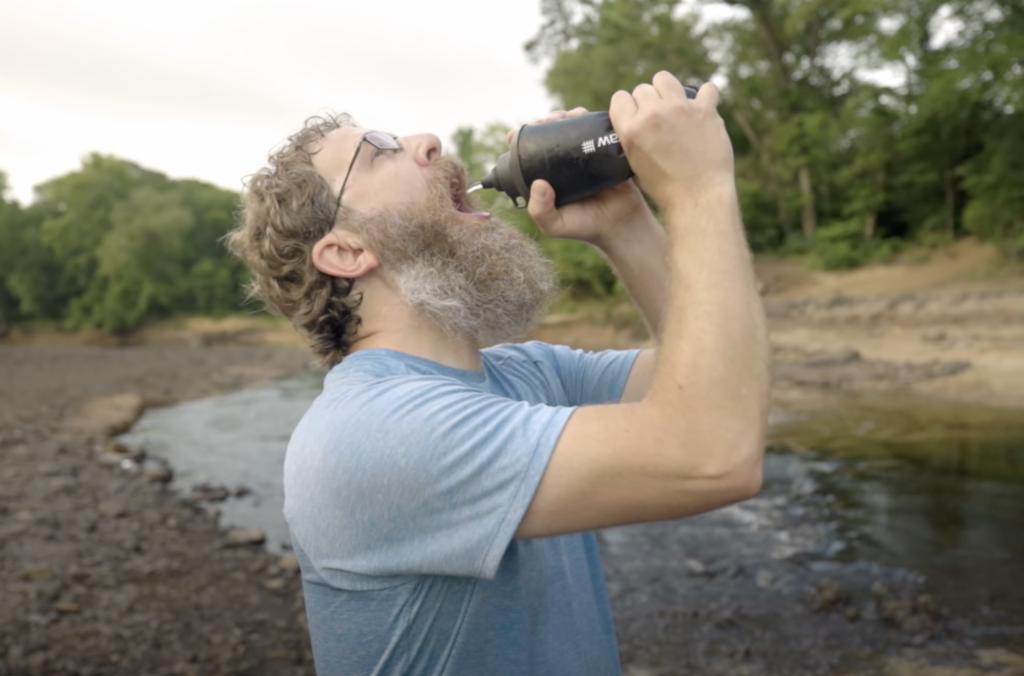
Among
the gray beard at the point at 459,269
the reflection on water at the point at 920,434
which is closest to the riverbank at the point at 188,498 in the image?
the reflection on water at the point at 920,434

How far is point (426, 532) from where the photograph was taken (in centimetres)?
133

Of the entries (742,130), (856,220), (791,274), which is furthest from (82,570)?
(742,130)

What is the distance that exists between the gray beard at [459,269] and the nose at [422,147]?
0.14 metres

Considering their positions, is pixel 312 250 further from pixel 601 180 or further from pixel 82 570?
pixel 82 570

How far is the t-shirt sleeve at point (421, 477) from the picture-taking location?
4.23ft

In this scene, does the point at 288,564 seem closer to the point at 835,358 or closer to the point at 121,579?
the point at 121,579

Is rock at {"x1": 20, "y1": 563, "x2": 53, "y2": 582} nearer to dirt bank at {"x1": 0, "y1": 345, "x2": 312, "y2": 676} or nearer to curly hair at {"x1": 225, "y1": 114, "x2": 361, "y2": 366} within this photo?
dirt bank at {"x1": 0, "y1": 345, "x2": 312, "y2": 676}

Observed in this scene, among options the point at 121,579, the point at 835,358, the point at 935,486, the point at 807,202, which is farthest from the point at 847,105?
the point at 121,579

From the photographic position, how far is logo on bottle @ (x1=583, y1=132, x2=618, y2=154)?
5.48 feet

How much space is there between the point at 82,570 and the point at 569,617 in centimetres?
673

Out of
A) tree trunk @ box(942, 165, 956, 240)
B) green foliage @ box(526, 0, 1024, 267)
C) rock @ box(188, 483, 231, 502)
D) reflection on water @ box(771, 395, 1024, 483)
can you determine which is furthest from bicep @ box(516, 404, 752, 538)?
tree trunk @ box(942, 165, 956, 240)

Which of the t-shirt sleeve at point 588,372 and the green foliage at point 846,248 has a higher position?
the t-shirt sleeve at point 588,372

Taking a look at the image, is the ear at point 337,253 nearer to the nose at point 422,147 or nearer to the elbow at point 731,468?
the nose at point 422,147

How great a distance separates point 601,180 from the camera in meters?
1.72
